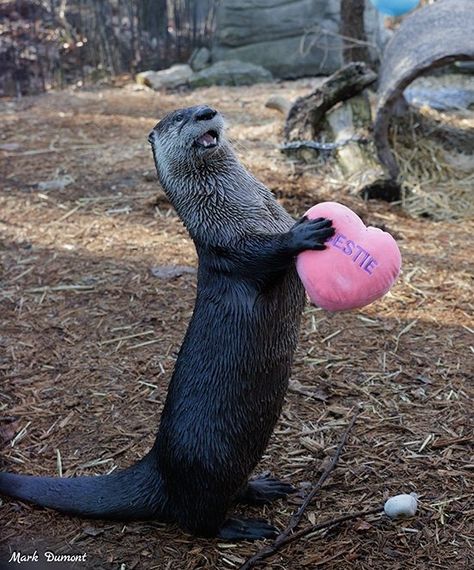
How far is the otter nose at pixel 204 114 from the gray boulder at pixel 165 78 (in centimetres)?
798

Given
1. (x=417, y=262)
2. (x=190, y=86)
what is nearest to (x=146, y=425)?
(x=417, y=262)

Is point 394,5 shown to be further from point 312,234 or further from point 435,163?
point 312,234

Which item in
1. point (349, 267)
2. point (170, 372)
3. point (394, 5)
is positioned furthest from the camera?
point (394, 5)

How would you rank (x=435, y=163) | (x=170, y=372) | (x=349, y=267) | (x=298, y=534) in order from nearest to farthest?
(x=349, y=267) → (x=298, y=534) → (x=170, y=372) → (x=435, y=163)

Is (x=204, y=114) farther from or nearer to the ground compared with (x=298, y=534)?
farther from the ground

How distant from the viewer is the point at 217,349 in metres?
2.26

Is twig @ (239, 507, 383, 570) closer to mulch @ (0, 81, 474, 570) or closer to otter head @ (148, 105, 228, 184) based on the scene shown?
mulch @ (0, 81, 474, 570)

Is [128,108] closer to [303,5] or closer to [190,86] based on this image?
[190,86]

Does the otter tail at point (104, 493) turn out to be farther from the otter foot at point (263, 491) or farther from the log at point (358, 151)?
the log at point (358, 151)

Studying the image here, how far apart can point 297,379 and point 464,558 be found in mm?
1141

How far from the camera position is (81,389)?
3238 mm

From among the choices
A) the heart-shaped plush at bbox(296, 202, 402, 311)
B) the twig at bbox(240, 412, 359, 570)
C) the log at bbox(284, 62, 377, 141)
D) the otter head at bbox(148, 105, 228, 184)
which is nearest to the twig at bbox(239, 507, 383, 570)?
the twig at bbox(240, 412, 359, 570)

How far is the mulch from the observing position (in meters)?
2.41

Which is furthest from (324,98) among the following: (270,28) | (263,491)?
(270,28)
